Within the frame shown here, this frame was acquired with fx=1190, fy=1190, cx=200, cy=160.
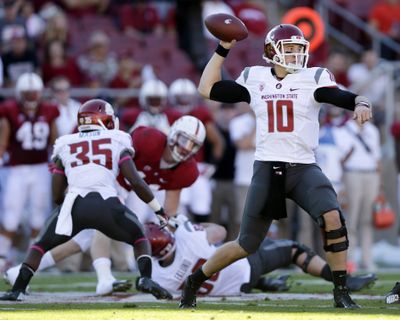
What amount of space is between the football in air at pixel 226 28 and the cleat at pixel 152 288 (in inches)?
63.0

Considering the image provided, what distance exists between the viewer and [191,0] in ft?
50.2

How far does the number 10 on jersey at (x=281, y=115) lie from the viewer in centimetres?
706

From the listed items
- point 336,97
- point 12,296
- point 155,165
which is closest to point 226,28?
point 336,97

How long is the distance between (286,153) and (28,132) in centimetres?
506

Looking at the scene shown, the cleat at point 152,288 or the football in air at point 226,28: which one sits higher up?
the football in air at point 226,28

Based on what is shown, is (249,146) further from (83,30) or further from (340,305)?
(340,305)

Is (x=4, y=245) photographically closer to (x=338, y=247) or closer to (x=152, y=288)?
(x=152, y=288)

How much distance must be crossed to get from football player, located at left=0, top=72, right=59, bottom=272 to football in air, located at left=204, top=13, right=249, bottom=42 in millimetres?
4522

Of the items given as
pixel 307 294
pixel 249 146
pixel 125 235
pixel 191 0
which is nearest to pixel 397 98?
pixel 191 0

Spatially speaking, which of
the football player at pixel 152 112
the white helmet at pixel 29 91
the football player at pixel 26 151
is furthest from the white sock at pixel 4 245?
the football player at pixel 152 112

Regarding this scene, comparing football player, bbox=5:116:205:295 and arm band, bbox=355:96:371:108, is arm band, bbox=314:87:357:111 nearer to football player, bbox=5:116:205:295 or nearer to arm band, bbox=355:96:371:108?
arm band, bbox=355:96:371:108

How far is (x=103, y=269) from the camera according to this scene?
330 inches

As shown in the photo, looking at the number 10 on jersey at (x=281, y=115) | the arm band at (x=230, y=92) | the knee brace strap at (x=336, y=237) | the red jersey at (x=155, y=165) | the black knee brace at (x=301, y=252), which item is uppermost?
the arm band at (x=230, y=92)

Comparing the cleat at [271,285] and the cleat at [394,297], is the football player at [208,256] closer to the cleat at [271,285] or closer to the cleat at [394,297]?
the cleat at [271,285]
